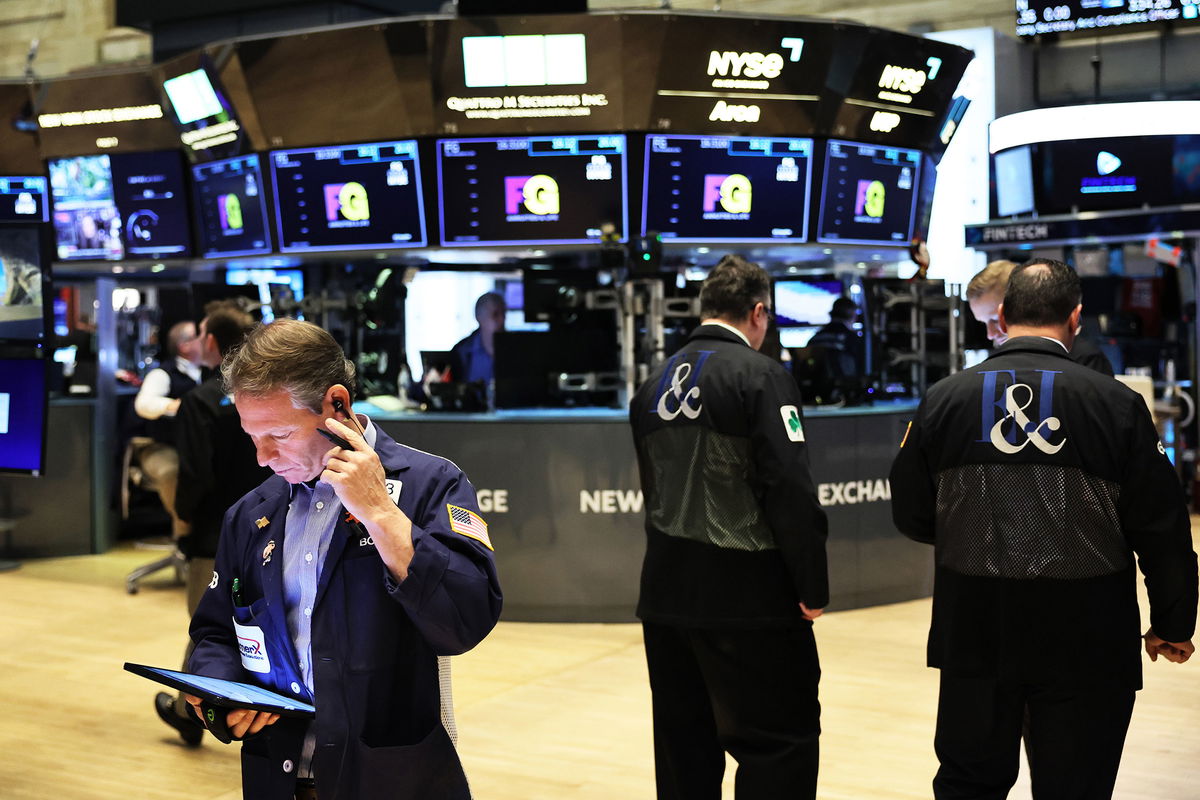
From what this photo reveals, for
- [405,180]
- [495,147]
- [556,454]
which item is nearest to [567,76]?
[495,147]

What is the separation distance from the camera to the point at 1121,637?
2838 mm

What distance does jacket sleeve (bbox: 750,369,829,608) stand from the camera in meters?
3.18

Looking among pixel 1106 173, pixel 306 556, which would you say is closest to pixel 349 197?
pixel 306 556

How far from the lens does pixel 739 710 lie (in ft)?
10.3

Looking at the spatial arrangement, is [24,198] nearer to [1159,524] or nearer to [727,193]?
[727,193]

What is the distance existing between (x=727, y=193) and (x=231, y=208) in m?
3.24

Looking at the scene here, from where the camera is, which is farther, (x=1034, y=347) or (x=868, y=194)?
(x=868, y=194)

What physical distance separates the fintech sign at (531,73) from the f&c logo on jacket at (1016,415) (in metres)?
4.32

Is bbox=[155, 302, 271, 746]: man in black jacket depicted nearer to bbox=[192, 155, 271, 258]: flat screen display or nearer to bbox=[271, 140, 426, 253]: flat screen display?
bbox=[271, 140, 426, 253]: flat screen display

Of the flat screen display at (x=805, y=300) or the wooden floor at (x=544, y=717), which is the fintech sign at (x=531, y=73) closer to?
the flat screen display at (x=805, y=300)

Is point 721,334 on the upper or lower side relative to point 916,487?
upper

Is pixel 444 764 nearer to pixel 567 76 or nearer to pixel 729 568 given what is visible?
pixel 729 568

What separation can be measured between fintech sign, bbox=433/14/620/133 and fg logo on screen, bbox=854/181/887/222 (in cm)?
162

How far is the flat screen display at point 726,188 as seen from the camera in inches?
280
